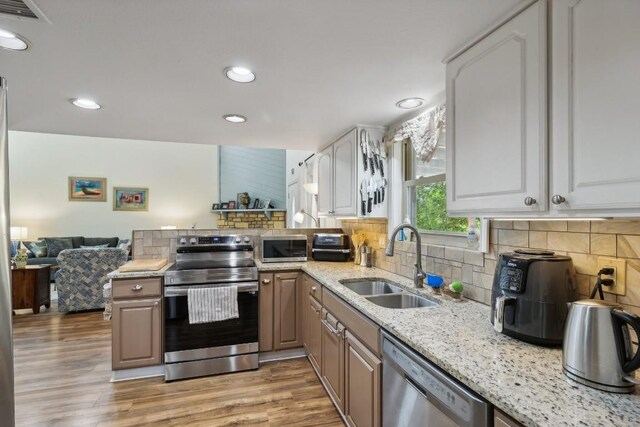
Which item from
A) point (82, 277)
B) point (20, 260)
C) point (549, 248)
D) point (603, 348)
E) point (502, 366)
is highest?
point (549, 248)

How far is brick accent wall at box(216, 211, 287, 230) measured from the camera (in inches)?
280

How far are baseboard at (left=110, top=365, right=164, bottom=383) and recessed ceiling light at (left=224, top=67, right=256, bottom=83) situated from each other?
2356mm

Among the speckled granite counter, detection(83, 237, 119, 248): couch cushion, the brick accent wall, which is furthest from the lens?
the brick accent wall

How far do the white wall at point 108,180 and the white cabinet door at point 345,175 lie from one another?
17.2ft

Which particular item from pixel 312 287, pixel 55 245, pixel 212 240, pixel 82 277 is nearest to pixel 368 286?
pixel 312 287

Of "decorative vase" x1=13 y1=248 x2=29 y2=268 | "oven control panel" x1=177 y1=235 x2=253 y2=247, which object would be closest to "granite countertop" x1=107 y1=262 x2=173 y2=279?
"oven control panel" x1=177 y1=235 x2=253 y2=247

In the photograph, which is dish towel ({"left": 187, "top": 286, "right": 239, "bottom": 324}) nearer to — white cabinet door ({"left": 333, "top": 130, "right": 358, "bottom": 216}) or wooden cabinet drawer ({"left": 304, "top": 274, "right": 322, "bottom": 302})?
wooden cabinet drawer ({"left": 304, "top": 274, "right": 322, "bottom": 302})

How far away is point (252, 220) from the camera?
23.7 ft

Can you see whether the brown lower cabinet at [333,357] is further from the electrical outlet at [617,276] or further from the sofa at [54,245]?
the sofa at [54,245]

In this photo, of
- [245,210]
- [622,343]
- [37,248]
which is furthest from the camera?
[245,210]

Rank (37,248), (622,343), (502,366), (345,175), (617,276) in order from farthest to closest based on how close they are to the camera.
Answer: (37,248)
(345,175)
(617,276)
(502,366)
(622,343)

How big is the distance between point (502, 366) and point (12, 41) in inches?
91.7

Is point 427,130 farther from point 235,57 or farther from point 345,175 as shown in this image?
point 235,57

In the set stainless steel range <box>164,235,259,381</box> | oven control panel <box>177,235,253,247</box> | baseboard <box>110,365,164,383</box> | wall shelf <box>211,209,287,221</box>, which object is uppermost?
wall shelf <box>211,209,287,221</box>
